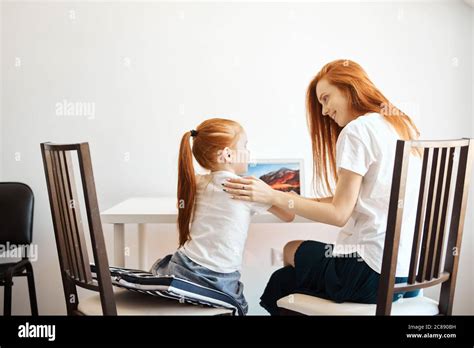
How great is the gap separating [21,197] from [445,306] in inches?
61.4

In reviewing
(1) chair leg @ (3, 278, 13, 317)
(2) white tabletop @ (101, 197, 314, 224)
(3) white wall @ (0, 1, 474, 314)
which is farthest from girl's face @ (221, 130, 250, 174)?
(1) chair leg @ (3, 278, 13, 317)

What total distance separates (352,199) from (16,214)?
140 cm

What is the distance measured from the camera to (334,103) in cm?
151

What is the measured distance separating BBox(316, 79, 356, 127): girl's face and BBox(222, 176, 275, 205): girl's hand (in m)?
0.27

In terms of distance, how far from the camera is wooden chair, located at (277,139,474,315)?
1.20m

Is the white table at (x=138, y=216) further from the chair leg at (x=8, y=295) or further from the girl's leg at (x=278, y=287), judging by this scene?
the chair leg at (x=8, y=295)

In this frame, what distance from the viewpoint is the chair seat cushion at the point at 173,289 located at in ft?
4.30

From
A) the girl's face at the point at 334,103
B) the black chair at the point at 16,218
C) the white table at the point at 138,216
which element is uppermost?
the girl's face at the point at 334,103

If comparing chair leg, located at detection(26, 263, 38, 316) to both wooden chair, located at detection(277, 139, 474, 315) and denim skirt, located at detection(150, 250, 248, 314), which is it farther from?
wooden chair, located at detection(277, 139, 474, 315)

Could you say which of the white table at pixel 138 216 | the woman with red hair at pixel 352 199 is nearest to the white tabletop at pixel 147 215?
the white table at pixel 138 216

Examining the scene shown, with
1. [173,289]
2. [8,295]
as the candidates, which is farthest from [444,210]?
[8,295]

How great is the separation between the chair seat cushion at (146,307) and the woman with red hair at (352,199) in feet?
0.78

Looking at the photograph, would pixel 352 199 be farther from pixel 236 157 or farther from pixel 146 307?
pixel 146 307

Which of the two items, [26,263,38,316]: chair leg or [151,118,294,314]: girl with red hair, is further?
[26,263,38,316]: chair leg
